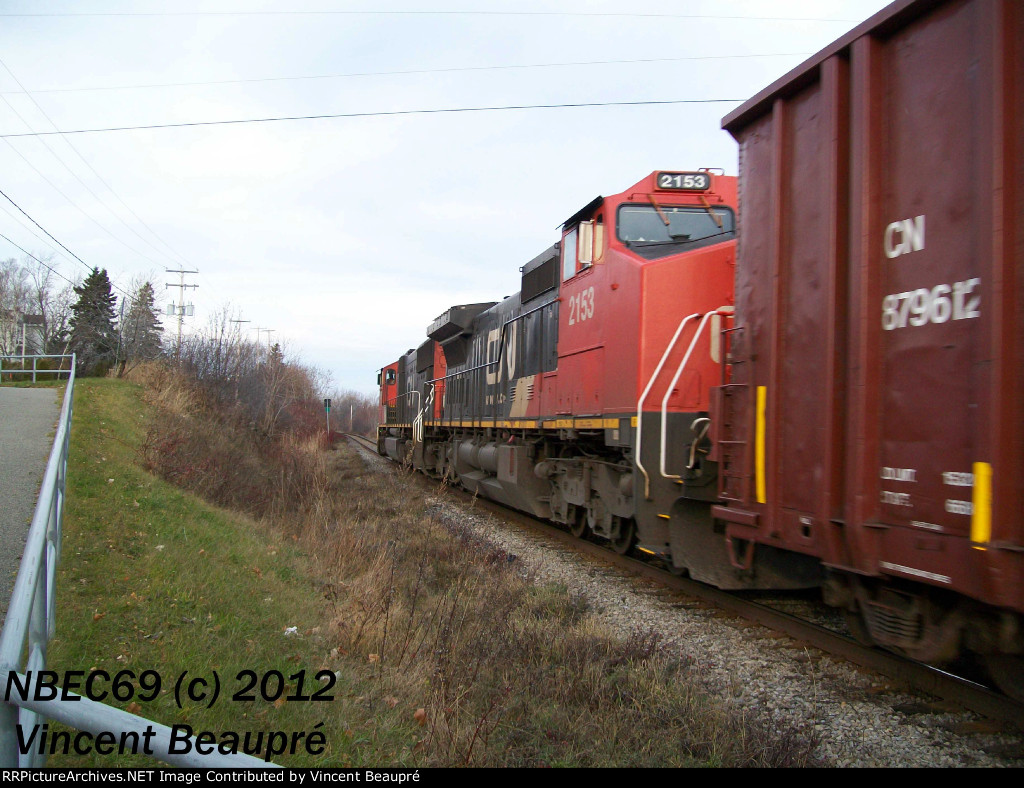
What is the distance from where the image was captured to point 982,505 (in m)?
2.87

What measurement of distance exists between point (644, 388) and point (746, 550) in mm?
2196

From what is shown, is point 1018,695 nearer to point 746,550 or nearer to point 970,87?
point 746,550

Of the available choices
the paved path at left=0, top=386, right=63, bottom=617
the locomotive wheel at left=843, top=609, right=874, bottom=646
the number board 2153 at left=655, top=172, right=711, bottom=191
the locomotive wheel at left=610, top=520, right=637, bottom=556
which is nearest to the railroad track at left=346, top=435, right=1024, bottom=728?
the locomotive wheel at left=610, top=520, right=637, bottom=556

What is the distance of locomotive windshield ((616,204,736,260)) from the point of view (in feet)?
25.3

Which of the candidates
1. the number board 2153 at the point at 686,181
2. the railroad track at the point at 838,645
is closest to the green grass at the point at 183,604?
the railroad track at the point at 838,645

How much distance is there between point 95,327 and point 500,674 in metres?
40.7

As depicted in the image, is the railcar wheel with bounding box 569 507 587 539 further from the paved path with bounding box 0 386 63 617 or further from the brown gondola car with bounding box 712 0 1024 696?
the paved path with bounding box 0 386 63 617

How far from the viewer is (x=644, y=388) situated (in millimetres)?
6742

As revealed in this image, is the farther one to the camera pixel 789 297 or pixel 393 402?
pixel 393 402

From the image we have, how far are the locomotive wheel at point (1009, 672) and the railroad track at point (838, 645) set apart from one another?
42 cm

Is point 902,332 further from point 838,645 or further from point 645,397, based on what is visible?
point 645,397

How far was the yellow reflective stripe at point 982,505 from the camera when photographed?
2840mm

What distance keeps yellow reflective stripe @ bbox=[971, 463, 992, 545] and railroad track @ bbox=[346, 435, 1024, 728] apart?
1713 millimetres
